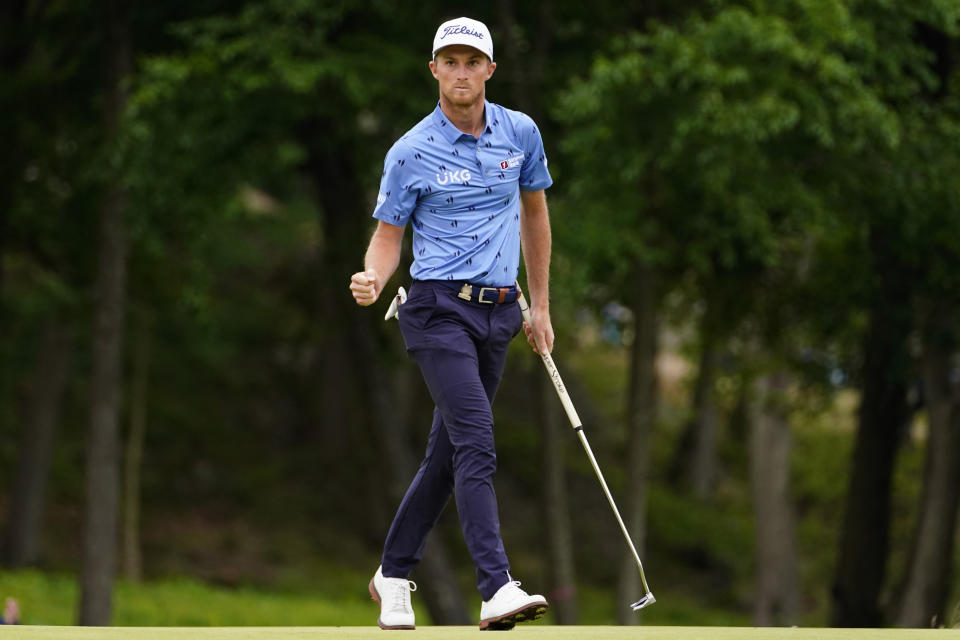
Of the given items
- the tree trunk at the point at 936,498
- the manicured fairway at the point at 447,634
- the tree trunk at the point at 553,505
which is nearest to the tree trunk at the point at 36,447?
the tree trunk at the point at 553,505

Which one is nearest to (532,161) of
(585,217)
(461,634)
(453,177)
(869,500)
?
(453,177)

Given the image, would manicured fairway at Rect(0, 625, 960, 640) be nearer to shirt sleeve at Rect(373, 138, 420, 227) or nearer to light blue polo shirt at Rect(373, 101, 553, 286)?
light blue polo shirt at Rect(373, 101, 553, 286)

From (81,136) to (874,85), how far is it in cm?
897

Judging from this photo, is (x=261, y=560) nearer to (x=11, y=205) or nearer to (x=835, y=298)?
(x=11, y=205)

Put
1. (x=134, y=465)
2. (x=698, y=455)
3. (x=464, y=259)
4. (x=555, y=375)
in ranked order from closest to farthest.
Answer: (x=464, y=259), (x=555, y=375), (x=134, y=465), (x=698, y=455)

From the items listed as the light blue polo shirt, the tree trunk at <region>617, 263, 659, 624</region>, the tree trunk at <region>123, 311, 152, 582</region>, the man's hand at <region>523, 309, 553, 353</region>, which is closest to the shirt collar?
the light blue polo shirt

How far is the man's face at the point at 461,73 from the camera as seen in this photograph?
6.03 m

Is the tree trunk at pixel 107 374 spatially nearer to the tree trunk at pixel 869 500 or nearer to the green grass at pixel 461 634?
the tree trunk at pixel 869 500

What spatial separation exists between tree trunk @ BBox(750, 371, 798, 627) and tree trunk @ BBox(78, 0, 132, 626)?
9.82 m

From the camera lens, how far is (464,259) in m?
6.17

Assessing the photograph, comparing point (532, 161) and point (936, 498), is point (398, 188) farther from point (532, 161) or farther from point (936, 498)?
point (936, 498)

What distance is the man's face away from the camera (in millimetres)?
6027

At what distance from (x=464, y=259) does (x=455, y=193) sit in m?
0.26

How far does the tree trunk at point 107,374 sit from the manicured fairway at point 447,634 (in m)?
11.8
